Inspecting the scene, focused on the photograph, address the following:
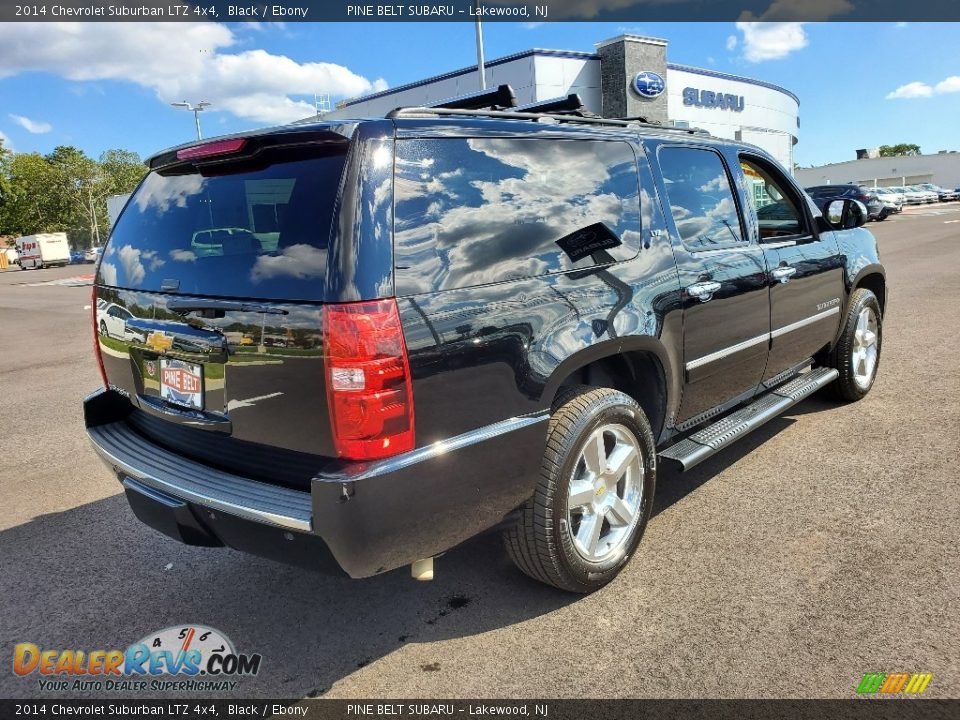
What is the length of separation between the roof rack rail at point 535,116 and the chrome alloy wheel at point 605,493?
51.9 inches

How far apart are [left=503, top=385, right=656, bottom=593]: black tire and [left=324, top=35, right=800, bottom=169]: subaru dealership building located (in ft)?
76.8

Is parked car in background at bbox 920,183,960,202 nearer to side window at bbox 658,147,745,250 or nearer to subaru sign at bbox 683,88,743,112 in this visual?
subaru sign at bbox 683,88,743,112

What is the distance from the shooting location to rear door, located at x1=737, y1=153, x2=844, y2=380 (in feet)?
13.8

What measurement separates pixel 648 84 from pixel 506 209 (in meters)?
28.2

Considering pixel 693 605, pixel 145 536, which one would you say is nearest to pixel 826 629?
pixel 693 605

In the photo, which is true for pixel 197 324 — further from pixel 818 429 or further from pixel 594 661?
pixel 818 429

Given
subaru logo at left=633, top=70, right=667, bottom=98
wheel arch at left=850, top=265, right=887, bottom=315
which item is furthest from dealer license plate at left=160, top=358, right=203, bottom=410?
subaru logo at left=633, top=70, right=667, bottom=98

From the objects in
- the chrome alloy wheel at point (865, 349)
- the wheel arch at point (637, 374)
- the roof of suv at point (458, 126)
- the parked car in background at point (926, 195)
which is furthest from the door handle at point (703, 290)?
the parked car in background at point (926, 195)

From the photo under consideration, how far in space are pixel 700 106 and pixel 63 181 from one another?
75.4 metres

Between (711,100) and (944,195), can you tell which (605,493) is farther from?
(944,195)

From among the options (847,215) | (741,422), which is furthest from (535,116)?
(847,215)

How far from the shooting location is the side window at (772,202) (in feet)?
14.0

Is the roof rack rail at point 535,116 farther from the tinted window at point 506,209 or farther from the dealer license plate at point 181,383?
the dealer license plate at point 181,383

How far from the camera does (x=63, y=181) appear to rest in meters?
81.9
